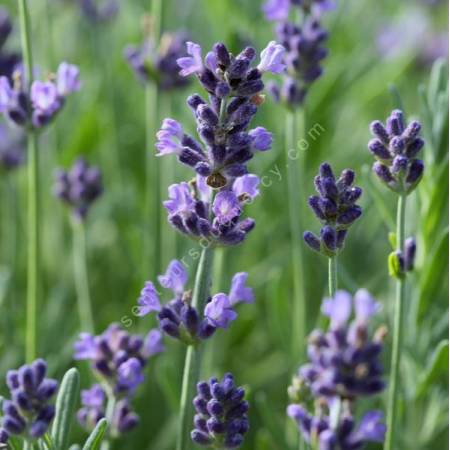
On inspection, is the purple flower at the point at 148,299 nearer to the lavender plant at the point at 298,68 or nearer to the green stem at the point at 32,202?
the green stem at the point at 32,202

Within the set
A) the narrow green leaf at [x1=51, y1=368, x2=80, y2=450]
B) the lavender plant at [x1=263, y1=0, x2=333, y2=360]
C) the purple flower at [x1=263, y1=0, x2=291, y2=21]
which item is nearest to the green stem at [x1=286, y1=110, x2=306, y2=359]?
the lavender plant at [x1=263, y1=0, x2=333, y2=360]

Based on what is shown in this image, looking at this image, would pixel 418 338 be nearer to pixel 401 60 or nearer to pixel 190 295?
pixel 190 295

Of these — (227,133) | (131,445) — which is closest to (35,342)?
(131,445)

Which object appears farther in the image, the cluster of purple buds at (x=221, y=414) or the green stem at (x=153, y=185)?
the green stem at (x=153, y=185)

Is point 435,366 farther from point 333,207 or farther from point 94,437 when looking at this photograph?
point 94,437

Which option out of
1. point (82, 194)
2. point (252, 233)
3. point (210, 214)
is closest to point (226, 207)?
point (210, 214)

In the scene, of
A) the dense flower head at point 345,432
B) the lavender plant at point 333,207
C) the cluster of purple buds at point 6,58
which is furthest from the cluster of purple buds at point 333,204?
the cluster of purple buds at point 6,58

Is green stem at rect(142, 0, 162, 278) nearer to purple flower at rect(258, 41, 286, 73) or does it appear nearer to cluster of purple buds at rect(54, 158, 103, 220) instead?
cluster of purple buds at rect(54, 158, 103, 220)
